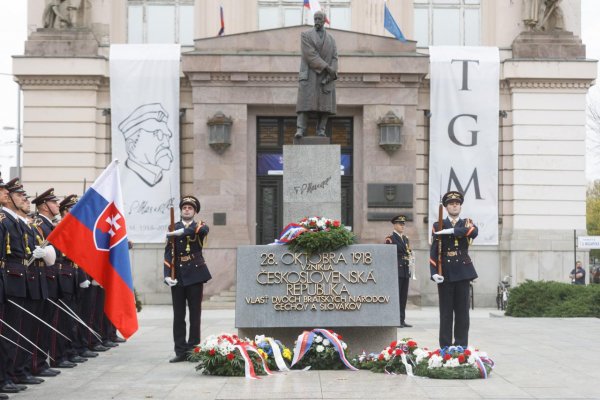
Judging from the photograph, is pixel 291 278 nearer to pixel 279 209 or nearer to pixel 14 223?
pixel 14 223

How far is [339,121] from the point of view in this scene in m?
29.2

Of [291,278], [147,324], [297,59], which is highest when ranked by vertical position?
[297,59]

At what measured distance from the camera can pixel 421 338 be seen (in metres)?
17.0

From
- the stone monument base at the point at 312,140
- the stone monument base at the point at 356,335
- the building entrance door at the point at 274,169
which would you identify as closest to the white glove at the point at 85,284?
the stone monument base at the point at 356,335

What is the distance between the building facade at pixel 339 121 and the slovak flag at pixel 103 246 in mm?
14881

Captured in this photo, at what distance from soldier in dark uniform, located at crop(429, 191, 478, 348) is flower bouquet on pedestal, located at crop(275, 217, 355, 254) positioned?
4.08ft

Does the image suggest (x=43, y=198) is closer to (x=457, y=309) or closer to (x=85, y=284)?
(x=85, y=284)

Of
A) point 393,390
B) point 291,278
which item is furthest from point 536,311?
point 393,390

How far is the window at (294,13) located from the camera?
31219 millimetres

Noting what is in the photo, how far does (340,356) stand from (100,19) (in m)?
20.3

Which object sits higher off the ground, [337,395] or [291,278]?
[291,278]

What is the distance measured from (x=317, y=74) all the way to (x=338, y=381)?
5615 millimetres

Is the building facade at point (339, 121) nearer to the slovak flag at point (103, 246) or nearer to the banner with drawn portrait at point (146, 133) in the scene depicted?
the banner with drawn portrait at point (146, 133)
